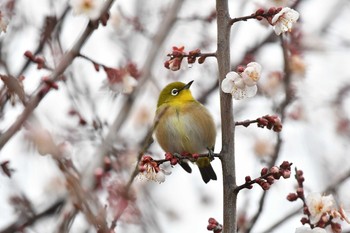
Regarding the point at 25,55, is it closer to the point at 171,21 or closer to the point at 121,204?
the point at 121,204

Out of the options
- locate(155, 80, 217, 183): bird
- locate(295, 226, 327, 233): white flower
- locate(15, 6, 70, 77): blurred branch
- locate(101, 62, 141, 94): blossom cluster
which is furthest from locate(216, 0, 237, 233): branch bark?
locate(155, 80, 217, 183): bird

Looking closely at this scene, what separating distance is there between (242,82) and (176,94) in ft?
7.83

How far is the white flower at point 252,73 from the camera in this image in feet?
10.7

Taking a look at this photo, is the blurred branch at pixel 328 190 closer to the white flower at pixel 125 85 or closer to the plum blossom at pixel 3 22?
the white flower at pixel 125 85

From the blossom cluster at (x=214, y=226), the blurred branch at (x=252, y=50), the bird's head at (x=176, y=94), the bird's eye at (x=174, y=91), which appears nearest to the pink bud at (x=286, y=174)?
the blossom cluster at (x=214, y=226)

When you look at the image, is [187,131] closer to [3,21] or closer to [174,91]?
[174,91]

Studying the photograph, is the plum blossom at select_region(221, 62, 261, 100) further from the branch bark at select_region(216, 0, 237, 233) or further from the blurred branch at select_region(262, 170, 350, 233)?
the blurred branch at select_region(262, 170, 350, 233)

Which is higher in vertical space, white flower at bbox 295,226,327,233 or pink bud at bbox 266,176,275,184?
pink bud at bbox 266,176,275,184

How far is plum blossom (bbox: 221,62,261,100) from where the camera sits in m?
2.98

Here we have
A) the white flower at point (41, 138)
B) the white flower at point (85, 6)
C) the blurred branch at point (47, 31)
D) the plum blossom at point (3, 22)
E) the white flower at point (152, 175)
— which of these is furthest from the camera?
the white flower at point (85, 6)

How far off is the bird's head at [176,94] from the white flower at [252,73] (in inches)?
82.4

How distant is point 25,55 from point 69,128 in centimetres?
201

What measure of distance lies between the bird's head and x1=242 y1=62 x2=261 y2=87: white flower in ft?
6.86

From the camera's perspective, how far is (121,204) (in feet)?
8.75
